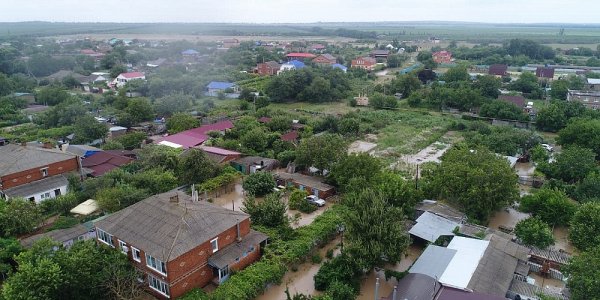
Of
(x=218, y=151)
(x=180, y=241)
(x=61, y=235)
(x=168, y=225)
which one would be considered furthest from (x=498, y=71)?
(x=61, y=235)

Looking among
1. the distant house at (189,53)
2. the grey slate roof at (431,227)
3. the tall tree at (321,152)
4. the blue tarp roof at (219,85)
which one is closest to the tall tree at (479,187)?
the grey slate roof at (431,227)

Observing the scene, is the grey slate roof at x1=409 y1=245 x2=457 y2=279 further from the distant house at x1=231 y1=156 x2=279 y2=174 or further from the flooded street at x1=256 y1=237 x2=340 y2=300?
the distant house at x1=231 y1=156 x2=279 y2=174

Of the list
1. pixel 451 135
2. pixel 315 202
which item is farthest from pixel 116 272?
pixel 451 135

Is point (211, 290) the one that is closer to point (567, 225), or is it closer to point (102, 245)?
point (102, 245)

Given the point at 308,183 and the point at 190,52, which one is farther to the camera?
the point at 190,52

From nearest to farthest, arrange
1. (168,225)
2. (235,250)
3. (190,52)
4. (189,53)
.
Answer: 1. (168,225)
2. (235,250)
3. (189,53)
4. (190,52)

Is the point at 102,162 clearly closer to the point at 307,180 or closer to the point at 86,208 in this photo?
the point at 86,208

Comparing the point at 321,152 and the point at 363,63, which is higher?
the point at 363,63

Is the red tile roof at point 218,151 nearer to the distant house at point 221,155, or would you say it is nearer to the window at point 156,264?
the distant house at point 221,155
